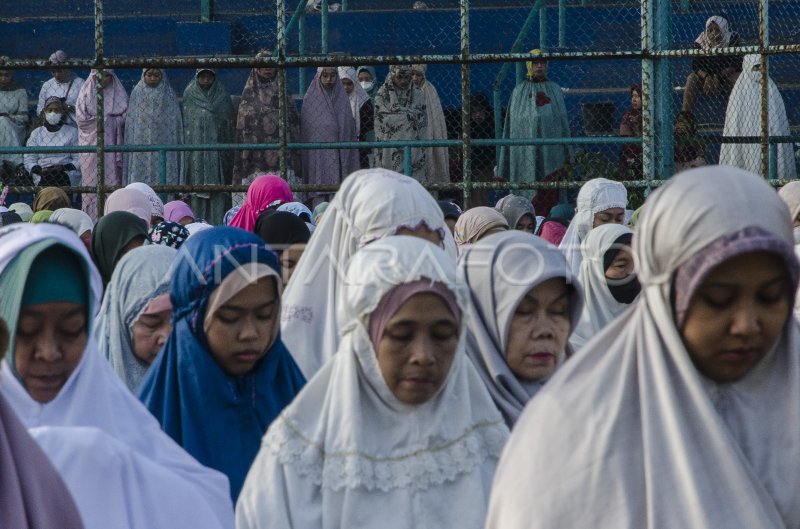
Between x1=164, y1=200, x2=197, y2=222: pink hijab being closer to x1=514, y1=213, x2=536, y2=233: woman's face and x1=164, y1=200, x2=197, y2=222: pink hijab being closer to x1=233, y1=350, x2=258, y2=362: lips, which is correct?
x1=514, y1=213, x2=536, y2=233: woman's face

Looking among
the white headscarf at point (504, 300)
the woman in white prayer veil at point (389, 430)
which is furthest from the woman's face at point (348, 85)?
the woman in white prayer veil at point (389, 430)

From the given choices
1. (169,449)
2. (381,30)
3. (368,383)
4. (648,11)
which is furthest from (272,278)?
(381,30)

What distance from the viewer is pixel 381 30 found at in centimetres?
1727

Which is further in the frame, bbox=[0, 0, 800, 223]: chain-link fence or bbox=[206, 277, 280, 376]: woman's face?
bbox=[0, 0, 800, 223]: chain-link fence

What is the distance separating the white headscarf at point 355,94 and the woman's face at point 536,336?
8717 millimetres

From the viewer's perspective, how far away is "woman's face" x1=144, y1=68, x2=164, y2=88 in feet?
44.6

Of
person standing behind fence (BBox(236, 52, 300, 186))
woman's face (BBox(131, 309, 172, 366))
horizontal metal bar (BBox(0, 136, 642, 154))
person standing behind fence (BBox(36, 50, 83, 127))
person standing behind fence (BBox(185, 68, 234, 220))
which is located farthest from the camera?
person standing behind fence (BBox(36, 50, 83, 127))

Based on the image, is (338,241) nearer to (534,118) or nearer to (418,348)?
(418,348)

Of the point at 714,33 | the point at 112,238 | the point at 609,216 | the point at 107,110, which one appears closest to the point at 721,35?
the point at 714,33

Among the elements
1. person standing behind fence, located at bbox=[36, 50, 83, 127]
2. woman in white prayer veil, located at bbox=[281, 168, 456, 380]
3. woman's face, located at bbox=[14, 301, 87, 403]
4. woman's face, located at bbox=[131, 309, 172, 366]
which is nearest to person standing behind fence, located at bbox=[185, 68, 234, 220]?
person standing behind fence, located at bbox=[36, 50, 83, 127]

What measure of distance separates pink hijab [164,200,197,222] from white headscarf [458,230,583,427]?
6394 millimetres

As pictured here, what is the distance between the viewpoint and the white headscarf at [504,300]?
14.8ft

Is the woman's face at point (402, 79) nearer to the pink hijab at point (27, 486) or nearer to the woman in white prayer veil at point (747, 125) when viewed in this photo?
the woman in white prayer veil at point (747, 125)

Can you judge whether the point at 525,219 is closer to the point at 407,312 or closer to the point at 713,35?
the point at 713,35
